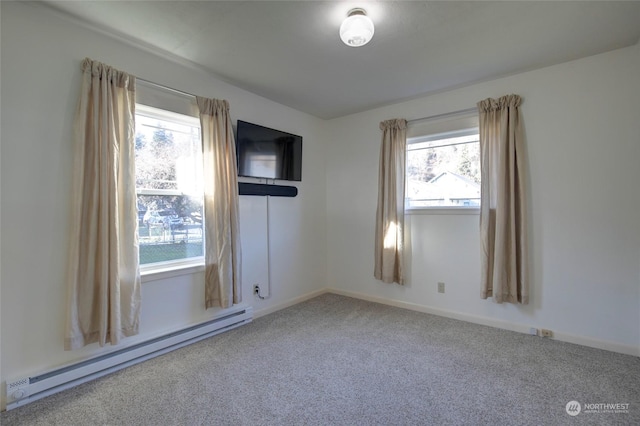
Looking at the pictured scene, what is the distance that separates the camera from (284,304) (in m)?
3.77

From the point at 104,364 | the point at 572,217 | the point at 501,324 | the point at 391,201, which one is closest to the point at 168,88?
the point at 104,364

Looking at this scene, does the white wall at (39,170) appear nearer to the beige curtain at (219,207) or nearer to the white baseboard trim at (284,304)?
the beige curtain at (219,207)

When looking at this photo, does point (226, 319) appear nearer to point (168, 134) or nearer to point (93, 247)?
point (93, 247)

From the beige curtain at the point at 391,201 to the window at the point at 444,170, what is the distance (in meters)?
0.16

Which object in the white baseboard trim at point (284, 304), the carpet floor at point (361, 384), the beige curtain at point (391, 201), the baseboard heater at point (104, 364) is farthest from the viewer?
the beige curtain at point (391, 201)

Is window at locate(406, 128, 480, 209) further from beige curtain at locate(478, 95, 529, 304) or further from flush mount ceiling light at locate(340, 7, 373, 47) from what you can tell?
flush mount ceiling light at locate(340, 7, 373, 47)

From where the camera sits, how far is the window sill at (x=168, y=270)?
2516 mm

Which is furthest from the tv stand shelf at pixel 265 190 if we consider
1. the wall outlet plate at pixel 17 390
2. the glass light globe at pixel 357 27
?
the wall outlet plate at pixel 17 390

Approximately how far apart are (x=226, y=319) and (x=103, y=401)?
1198mm

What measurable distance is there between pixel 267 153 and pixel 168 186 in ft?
3.89

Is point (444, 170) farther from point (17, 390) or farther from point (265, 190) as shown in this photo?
point (17, 390)

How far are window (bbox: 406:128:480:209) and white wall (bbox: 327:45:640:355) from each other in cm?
25

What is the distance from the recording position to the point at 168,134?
2.72 meters

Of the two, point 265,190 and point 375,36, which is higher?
point 375,36
